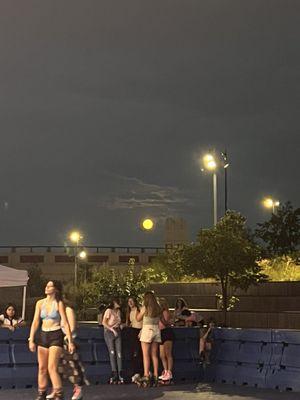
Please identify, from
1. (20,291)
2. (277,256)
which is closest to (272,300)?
(277,256)

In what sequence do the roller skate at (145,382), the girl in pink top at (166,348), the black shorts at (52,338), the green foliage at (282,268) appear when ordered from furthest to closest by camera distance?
the green foliage at (282,268)
the girl in pink top at (166,348)
the roller skate at (145,382)
the black shorts at (52,338)

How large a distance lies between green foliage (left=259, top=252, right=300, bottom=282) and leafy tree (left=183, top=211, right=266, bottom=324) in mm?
2349

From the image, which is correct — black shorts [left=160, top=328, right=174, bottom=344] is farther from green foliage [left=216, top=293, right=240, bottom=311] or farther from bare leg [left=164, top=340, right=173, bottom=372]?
green foliage [left=216, top=293, right=240, bottom=311]

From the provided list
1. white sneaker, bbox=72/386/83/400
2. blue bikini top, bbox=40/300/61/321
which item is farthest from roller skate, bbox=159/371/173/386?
blue bikini top, bbox=40/300/61/321

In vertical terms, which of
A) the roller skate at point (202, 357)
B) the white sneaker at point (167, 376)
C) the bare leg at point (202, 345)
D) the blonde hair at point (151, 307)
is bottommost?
the white sneaker at point (167, 376)

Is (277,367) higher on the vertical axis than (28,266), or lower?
lower

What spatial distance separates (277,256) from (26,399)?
2941 centimetres

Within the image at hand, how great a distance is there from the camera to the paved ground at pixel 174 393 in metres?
14.8

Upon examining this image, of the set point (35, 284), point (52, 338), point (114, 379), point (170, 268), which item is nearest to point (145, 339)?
point (114, 379)

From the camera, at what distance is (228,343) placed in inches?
691

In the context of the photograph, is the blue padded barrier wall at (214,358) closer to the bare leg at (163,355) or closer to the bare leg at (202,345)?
the bare leg at (202,345)

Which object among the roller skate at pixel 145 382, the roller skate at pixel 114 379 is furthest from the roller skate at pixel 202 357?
the roller skate at pixel 114 379

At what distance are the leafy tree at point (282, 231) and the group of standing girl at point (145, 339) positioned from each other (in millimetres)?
25960

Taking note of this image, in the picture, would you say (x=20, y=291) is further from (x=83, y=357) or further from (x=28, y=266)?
(x=83, y=357)
